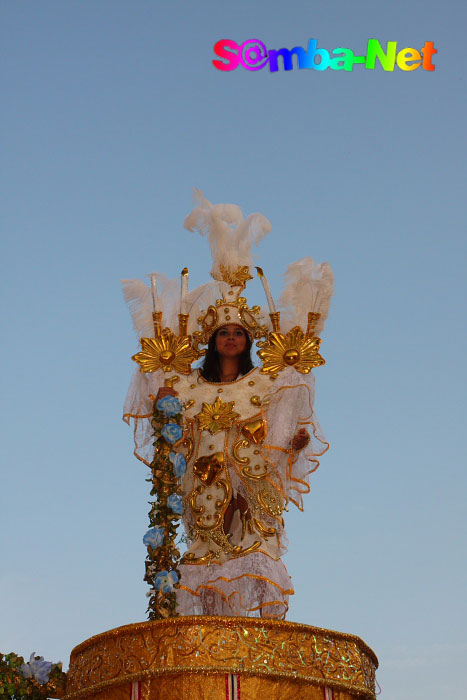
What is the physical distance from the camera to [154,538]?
351 inches

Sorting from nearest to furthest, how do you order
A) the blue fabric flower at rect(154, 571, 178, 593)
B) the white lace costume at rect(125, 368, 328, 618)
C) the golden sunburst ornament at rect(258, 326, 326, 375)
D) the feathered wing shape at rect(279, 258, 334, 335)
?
the blue fabric flower at rect(154, 571, 178, 593) → the white lace costume at rect(125, 368, 328, 618) → the golden sunburst ornament at rect(258, 326, 326, 375) → the feathered wing shape at rect(279, 258, 334, 335)

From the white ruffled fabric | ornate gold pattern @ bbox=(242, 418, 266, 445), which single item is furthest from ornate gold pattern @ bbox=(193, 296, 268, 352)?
the white ruffled fabric

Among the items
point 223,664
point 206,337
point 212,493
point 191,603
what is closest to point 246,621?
point 223,664

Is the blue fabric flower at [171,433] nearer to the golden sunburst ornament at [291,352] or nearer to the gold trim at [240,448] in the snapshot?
the gold trim at [240,448]

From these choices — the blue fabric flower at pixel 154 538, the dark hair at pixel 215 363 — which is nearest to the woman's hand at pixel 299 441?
the dark hair at pixel 215 363

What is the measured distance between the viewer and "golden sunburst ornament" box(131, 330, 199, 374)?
1086 cm

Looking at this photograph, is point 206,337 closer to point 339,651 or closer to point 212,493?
point 212,493

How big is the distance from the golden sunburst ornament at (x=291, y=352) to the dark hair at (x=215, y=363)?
384 millimetres

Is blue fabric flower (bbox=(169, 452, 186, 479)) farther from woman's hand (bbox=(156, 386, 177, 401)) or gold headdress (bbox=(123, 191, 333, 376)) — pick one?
gold headdress (bbox=(123, 191, 333, 376))

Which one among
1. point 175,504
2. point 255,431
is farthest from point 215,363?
point 175,504

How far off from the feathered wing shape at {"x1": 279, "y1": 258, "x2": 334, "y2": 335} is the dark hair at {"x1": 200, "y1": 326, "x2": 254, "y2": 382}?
1.91 ft

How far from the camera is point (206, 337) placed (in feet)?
36.9

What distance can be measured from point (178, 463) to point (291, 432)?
142 cm

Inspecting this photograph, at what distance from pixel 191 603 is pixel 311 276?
3769 millimetres
